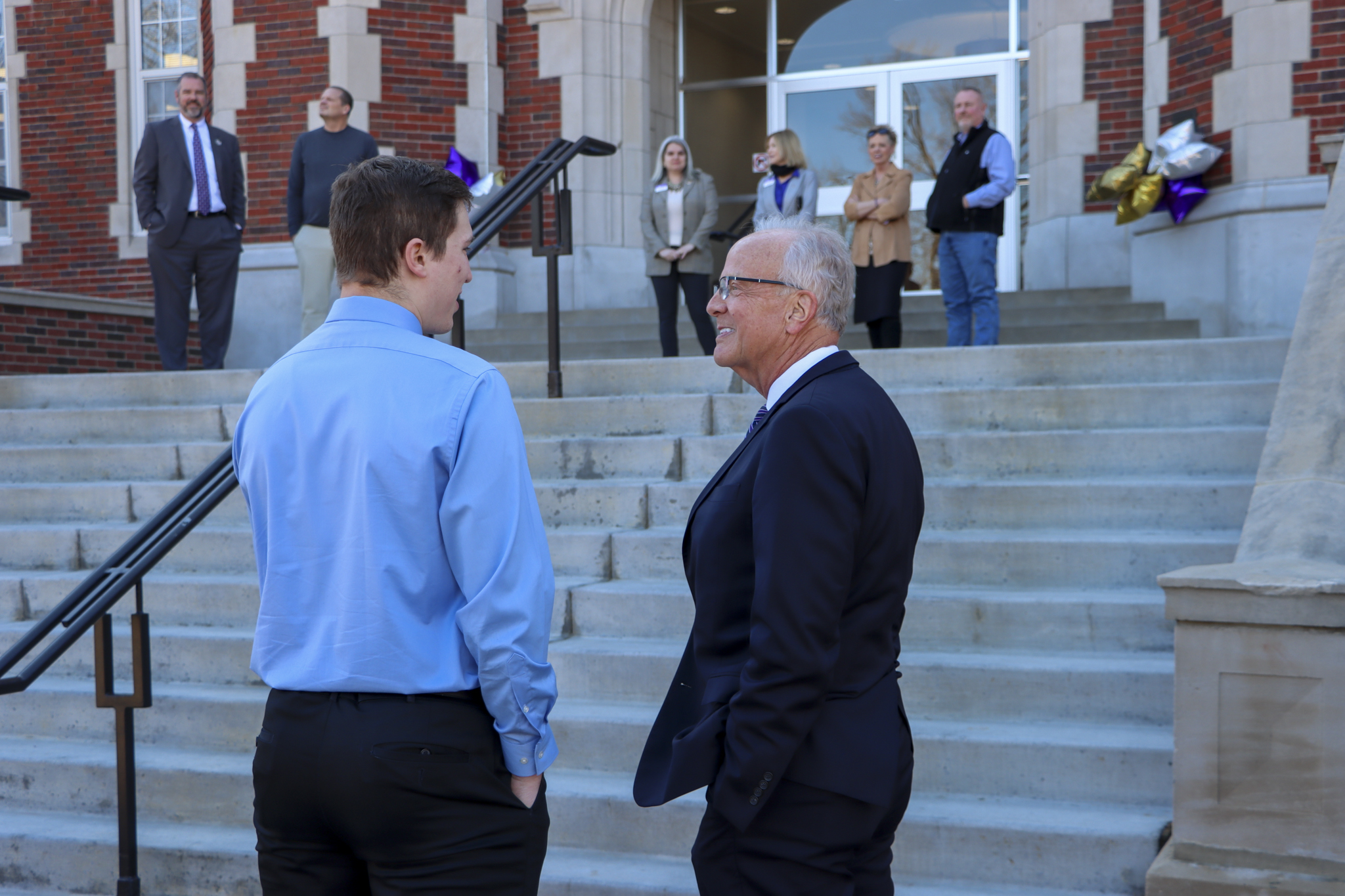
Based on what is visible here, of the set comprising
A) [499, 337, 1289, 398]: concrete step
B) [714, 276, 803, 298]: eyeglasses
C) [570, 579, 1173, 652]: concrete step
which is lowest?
[570, 579, 1173, 652]: concrete step

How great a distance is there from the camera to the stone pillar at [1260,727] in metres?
2.68

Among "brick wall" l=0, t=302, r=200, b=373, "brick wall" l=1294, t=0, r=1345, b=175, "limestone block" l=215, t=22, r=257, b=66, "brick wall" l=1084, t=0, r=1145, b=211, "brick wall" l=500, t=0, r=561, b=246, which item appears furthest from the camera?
"brick wall" l=500, t=0, r=561, b=246

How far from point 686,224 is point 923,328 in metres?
1.88

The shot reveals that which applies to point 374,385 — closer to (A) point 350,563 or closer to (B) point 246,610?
(A) point 350,563

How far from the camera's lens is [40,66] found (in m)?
11.6

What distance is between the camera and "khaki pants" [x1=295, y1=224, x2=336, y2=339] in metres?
8.13

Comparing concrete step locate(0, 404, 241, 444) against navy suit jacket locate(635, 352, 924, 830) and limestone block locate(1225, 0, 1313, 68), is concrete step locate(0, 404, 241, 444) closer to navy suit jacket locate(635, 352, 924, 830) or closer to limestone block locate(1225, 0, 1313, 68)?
navy suit jacket locate(635, 352, 924, 830)

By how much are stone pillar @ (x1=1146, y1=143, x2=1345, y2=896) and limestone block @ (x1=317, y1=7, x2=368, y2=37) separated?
27.7 feet

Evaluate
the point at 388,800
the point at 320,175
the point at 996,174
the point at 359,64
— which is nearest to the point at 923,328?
the point at 996,174

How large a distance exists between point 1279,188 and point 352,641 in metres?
7.17

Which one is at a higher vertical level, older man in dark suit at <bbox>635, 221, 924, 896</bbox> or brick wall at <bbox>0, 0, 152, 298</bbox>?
brick wall at <bbox>0, 0, 152, 298</bbox>

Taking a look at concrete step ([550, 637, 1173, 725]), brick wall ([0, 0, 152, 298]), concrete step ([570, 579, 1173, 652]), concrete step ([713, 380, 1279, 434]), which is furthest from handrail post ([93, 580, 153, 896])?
brick wall ([0, 0, 152, 298])

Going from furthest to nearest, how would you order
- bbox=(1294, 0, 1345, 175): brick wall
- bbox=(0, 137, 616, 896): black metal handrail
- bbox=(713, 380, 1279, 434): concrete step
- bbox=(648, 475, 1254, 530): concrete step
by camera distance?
bbox=(1294, 0, 1345, 175): brick wall
bbox=(713, 380, 1279, 434): concrete step
bbox=(648, 475, 1254, 530): concrete step
bbox=(0, 137, 616, 896): black metal handrail

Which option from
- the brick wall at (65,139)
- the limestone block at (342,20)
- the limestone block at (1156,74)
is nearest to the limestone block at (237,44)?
the limestone block at (342,20)
